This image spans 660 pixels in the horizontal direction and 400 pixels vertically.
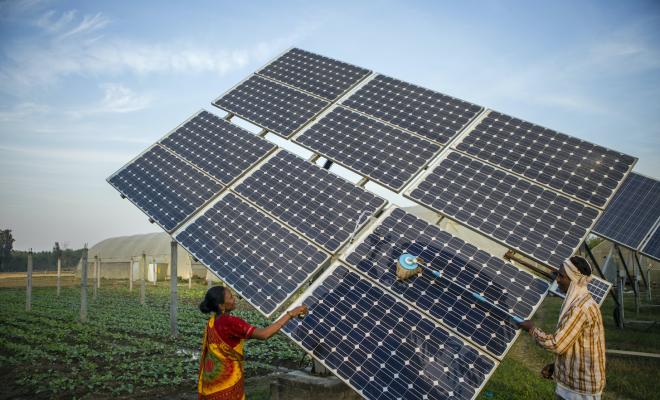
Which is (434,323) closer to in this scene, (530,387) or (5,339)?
(530,387)

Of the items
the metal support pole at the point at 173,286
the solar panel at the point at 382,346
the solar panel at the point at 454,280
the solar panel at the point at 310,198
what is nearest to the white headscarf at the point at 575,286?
the solar panel at the point at 454,280

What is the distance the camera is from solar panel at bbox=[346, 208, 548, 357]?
622cm

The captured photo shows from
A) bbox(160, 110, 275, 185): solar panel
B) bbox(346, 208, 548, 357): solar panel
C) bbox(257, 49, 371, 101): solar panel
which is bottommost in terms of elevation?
bbox(346, 208, 548, 357): solar panel

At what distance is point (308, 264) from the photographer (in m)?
7.45

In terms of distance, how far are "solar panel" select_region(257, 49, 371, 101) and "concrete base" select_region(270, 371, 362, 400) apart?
6.66 meters

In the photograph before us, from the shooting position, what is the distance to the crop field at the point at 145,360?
368 inches

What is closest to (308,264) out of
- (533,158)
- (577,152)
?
(533,158)

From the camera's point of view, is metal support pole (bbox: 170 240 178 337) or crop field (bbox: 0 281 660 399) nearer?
crop field (bbox: 0 281 660 399)

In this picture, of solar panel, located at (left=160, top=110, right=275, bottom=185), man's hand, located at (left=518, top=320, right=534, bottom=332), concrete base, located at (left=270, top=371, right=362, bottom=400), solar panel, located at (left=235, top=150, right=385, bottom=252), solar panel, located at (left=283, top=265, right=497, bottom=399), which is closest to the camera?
man's hand, located at (left=518, top=320, right=534, bottom=332)

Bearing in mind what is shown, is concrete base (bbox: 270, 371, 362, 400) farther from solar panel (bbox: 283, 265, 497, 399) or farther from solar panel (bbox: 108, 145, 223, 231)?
solar panel (bbox: 108, 145, 223, 231)

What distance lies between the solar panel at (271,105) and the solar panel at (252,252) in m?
2.51

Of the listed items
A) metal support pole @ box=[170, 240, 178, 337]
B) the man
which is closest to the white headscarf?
the man

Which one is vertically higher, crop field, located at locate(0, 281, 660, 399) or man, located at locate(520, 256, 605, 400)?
man, located at locate(520, 256, 605, 400)

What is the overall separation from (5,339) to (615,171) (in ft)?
56.4
